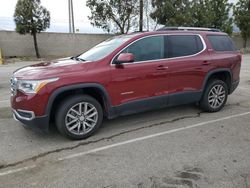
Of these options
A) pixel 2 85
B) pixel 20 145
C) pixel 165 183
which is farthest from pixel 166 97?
pixel 2 85

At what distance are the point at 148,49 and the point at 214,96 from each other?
6.51 ft

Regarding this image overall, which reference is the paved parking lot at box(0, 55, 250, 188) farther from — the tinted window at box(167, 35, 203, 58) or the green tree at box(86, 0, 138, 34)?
the green tree at box(86, 0, 138, 34)

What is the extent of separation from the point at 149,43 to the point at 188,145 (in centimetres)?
199

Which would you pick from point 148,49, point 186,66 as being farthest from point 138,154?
point 186,66

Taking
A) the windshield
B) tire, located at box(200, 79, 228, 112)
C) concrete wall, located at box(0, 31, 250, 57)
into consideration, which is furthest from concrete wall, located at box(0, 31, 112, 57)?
tire, located at box(200, 79, 228, 112)

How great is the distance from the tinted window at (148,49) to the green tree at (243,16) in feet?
102

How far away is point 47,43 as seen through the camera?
27.1m

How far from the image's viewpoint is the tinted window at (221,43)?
6.13 meters

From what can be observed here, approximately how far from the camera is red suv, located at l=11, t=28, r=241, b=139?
4.34 m

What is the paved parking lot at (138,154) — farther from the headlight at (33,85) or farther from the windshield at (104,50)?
the windshield at (104,50)

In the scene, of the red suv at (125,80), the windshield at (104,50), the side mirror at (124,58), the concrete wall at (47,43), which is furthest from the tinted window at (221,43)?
the concrete wall at (47,43)

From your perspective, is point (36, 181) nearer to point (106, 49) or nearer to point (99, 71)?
point (99, 71)

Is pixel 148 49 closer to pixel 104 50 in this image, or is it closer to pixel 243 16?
pixel 104 50

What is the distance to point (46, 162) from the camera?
152 inches
